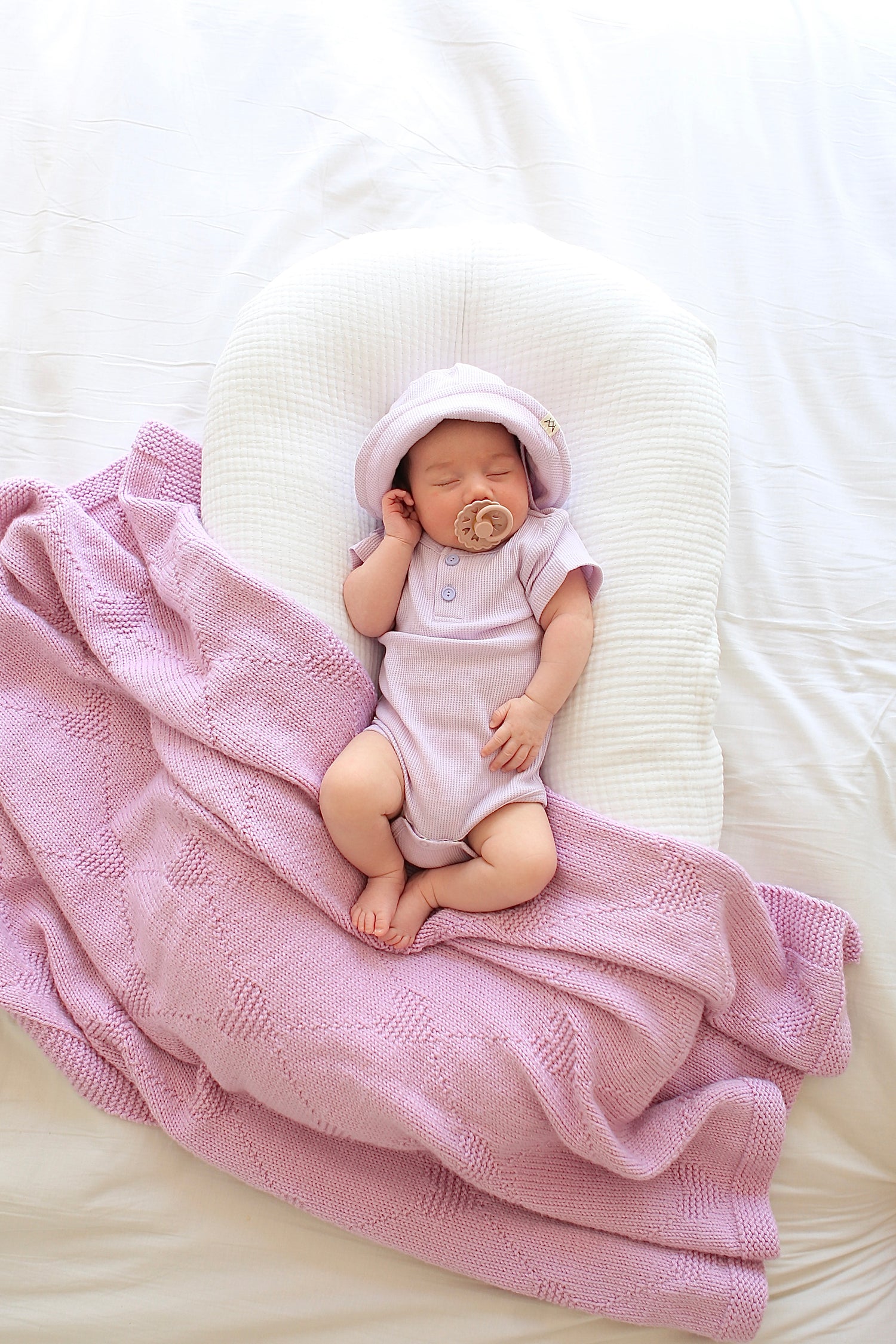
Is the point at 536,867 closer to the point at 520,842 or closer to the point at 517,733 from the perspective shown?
the point at 520,842

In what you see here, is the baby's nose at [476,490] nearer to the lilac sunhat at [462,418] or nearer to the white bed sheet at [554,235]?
the lilac sunhat at [462,418]

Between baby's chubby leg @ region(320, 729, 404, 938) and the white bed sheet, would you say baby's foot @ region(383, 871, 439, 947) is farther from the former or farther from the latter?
the white bed sheet

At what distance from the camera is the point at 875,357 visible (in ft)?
4.16

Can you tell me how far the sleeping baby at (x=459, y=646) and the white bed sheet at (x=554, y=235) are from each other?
240mm

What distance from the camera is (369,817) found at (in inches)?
38.8

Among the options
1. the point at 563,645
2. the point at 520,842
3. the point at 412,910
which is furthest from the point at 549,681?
the point at 412,910

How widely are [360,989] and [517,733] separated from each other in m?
0.30

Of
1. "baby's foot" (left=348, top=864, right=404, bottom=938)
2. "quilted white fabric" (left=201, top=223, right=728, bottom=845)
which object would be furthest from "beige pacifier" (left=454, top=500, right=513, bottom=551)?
"baby's foot" (left=348, top=864, right=404, bottom=938)

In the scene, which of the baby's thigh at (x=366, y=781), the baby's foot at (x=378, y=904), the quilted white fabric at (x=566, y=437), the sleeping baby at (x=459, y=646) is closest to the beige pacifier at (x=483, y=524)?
the sleeping baby at (x=459, y=646)

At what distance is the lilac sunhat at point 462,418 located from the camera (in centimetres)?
102

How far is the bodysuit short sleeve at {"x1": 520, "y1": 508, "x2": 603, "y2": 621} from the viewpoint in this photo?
104cm

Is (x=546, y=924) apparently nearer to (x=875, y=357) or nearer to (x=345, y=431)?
(x=345, y=431)

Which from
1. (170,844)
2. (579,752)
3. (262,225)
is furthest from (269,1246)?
(262,225)

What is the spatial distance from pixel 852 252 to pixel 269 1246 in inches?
55.0
